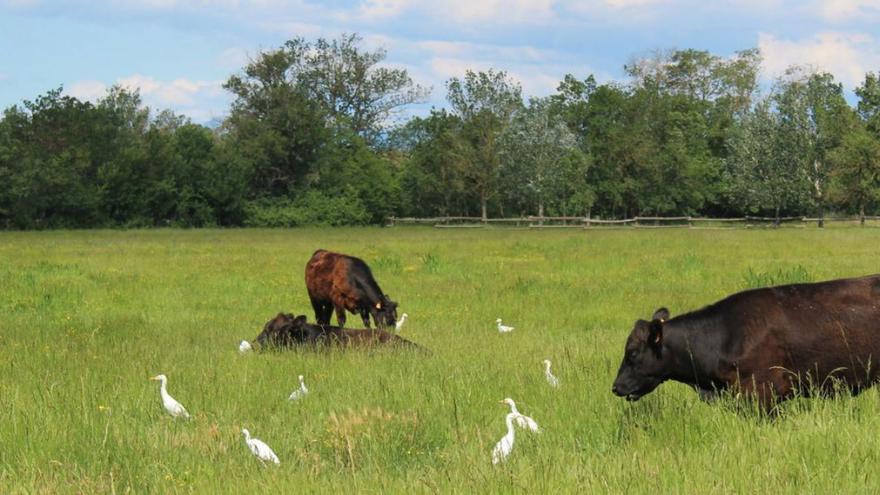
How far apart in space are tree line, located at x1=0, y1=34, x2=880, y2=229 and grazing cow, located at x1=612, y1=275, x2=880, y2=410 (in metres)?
60.8

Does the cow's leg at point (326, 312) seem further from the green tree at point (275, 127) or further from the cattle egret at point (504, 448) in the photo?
the green tree at point (275, 127)

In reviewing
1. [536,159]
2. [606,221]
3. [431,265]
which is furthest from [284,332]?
[536,159]

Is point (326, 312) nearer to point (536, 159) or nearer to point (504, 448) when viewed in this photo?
point (504, 448)

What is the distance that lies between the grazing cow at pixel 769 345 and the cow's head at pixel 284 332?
5.54 m

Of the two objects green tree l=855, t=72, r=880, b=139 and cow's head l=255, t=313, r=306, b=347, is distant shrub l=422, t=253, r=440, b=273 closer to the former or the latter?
cow's head l=255, t=313, r=306, b=347

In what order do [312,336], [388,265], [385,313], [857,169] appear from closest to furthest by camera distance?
[312,336]
[385,313]
[388,265]
[857,169]

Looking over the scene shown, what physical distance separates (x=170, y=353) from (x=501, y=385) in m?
4.56

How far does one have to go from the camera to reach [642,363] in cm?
765

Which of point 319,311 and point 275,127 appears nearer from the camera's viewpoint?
point 319,311

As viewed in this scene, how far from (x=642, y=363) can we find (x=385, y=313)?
7995 mm

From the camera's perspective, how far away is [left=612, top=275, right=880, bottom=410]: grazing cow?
736 centimetres

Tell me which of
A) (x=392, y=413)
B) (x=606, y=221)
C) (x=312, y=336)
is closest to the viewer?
(x=392, y=413)

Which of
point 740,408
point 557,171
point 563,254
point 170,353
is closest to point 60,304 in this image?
point 170,353

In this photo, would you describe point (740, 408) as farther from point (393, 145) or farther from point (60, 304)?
point (393, 145)
